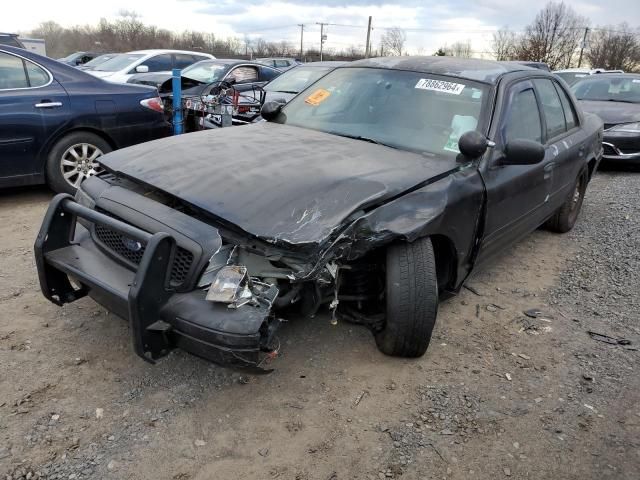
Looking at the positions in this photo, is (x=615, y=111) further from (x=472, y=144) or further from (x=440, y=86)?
(x=472, y=144)

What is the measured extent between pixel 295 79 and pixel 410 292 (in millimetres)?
6596

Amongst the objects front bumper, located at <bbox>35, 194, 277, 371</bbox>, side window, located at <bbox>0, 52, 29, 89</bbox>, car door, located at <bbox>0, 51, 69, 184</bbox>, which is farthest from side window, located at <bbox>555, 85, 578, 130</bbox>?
side window, located at <bbox>0, 52, 29, 89</bbox>

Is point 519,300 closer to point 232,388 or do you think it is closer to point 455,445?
point 455,445

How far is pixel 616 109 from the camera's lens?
8.62 metres

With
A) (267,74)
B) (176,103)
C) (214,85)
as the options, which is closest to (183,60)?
(267,74)

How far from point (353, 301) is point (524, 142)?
148cm

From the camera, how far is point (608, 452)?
7.96ft

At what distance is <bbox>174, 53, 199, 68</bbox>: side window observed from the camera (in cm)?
1225

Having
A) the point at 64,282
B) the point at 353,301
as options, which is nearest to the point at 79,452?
the point at 64,282

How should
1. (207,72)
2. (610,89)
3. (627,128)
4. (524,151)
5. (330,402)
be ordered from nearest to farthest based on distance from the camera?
(330,402) < (524,151) < (627,128) < (610,89) < (207,72)

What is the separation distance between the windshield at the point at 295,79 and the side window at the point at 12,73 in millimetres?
4027

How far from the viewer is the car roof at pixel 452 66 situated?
3668mm

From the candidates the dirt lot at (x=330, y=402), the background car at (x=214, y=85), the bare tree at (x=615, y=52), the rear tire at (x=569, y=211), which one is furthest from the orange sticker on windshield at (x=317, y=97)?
the bare tree at (x=615, y=52)

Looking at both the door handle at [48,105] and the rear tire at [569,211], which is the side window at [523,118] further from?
the door handle at [48,105]
